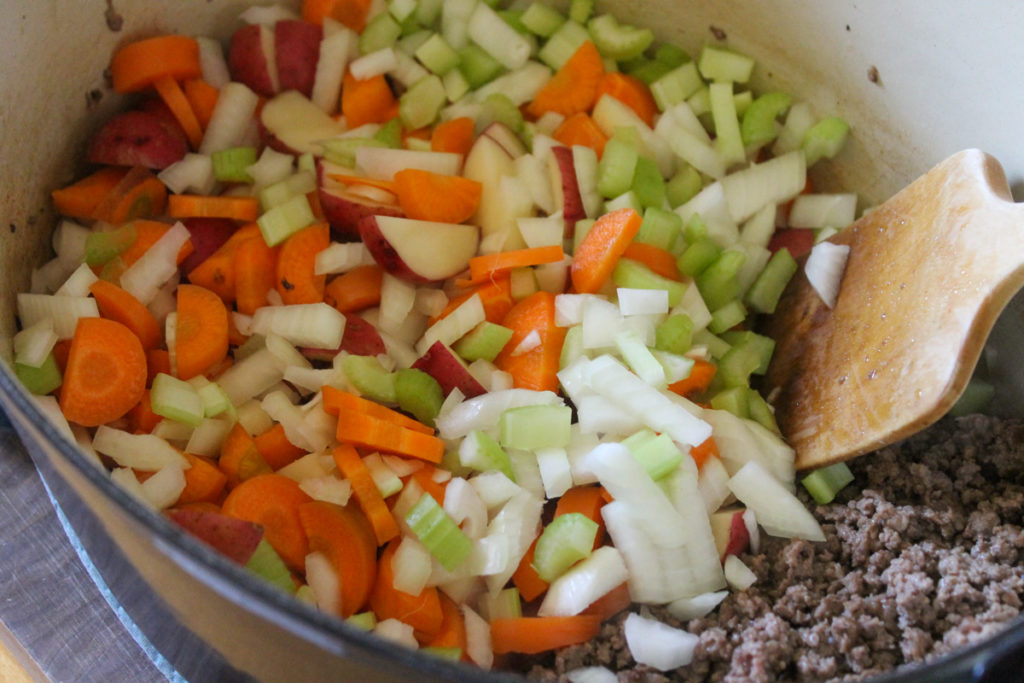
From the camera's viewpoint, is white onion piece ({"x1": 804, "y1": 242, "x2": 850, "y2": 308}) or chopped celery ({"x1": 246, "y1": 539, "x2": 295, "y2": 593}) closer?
chopped celery ({"x1": 246, "y1": 539, "x2": 295, "y2": 593})

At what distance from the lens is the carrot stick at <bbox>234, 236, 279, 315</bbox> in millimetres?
1823

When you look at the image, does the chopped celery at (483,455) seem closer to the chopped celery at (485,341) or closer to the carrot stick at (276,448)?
the chopped celery at (485,341)

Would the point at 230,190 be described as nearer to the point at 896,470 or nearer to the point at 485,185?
the point at 485,185

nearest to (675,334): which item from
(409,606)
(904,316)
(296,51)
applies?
(904,316)

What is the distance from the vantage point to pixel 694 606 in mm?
1429

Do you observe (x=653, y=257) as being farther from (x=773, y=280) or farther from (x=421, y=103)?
(x=421, y=103)

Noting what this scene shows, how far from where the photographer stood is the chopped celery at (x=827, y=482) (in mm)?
1605

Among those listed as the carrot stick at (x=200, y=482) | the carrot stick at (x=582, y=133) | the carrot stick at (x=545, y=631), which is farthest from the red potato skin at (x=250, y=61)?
the carrot stick at (x=545, y=631)

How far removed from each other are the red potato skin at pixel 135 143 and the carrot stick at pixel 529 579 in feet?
3.88

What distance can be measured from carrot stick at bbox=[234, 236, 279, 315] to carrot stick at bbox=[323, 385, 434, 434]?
32cm

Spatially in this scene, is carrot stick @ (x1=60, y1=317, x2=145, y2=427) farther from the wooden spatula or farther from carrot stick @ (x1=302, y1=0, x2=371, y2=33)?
the wooden spatula

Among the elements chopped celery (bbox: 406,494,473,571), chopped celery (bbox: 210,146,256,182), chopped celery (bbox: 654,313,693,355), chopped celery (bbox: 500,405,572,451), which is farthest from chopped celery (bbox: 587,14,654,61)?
chopped celery (bbox: 406,494,473,571)

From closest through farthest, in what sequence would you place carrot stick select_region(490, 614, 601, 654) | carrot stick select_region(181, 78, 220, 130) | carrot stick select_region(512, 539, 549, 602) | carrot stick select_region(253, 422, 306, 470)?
carrot stick select_region(490, 614, 601, 654) < carrot stick select_region(512, 539, 549, 602) < carrot stick select_region(253, 422, 306, 470) < carrot stick select_region(181, 78, 220, 130)

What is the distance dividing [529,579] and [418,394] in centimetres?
41
